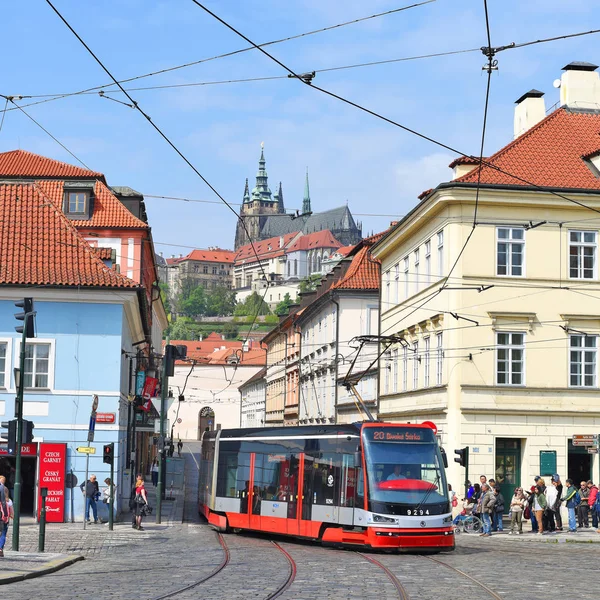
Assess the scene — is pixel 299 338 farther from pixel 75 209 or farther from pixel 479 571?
pixel 479 571

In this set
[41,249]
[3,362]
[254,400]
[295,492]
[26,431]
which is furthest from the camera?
[254,400]

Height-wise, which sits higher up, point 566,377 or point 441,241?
point 441,241

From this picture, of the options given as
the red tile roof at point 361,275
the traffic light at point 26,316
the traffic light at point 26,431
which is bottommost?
the traffic light at point 26,431

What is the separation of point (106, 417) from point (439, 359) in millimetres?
10916

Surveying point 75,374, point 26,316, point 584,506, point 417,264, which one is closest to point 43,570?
point 26,316

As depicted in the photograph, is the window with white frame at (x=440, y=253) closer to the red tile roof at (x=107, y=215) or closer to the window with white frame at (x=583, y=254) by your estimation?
the window with white frame at (x=583, y=254)

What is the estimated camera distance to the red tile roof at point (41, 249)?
32.3 metres

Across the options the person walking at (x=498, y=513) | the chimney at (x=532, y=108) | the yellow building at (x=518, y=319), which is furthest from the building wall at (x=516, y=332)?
the chimney at (x=532, y=108)

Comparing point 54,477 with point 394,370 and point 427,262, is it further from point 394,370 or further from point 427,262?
point 394,370

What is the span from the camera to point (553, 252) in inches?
1403

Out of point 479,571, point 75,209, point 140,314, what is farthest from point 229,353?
point 479,571

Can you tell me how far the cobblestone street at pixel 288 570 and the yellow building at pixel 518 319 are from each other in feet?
21.6

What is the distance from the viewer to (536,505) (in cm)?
3075

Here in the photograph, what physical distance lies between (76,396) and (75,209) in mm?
20799
